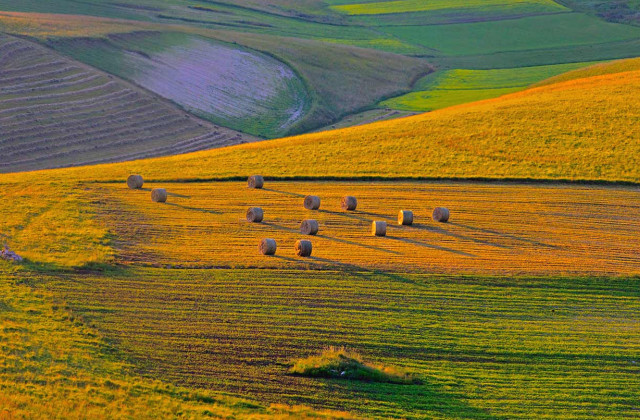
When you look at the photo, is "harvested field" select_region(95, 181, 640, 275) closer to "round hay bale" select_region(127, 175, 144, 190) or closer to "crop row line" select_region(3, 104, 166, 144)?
"round hay bale" select_region(127, 175, 144, 190)

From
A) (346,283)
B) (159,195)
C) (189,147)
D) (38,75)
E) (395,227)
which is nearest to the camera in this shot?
(346,283)

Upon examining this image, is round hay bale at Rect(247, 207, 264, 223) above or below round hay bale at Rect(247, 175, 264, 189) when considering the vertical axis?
above

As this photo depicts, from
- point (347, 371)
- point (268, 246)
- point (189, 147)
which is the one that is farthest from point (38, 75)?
point (347, 371)

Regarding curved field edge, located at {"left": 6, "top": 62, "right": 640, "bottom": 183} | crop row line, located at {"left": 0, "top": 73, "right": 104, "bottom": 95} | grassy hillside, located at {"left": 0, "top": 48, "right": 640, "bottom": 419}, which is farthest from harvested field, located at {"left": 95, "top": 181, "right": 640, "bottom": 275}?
crop row line, located at {"left": 0, "top": 73, "right": 104, "bottom": 95}

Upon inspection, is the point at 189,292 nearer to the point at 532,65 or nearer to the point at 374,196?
the point at 374,196

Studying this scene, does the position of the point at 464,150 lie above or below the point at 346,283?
below

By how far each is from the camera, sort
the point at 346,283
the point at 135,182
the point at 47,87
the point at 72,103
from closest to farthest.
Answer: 1. the point at 346,283
2. the point at 135,182
3. the point at 72,103
4. the point at 47,87

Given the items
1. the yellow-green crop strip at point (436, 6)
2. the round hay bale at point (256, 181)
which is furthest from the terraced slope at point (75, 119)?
the yellow-green crop strip at point (436, 6)

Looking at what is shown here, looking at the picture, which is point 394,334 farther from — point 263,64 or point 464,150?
point 263,64
